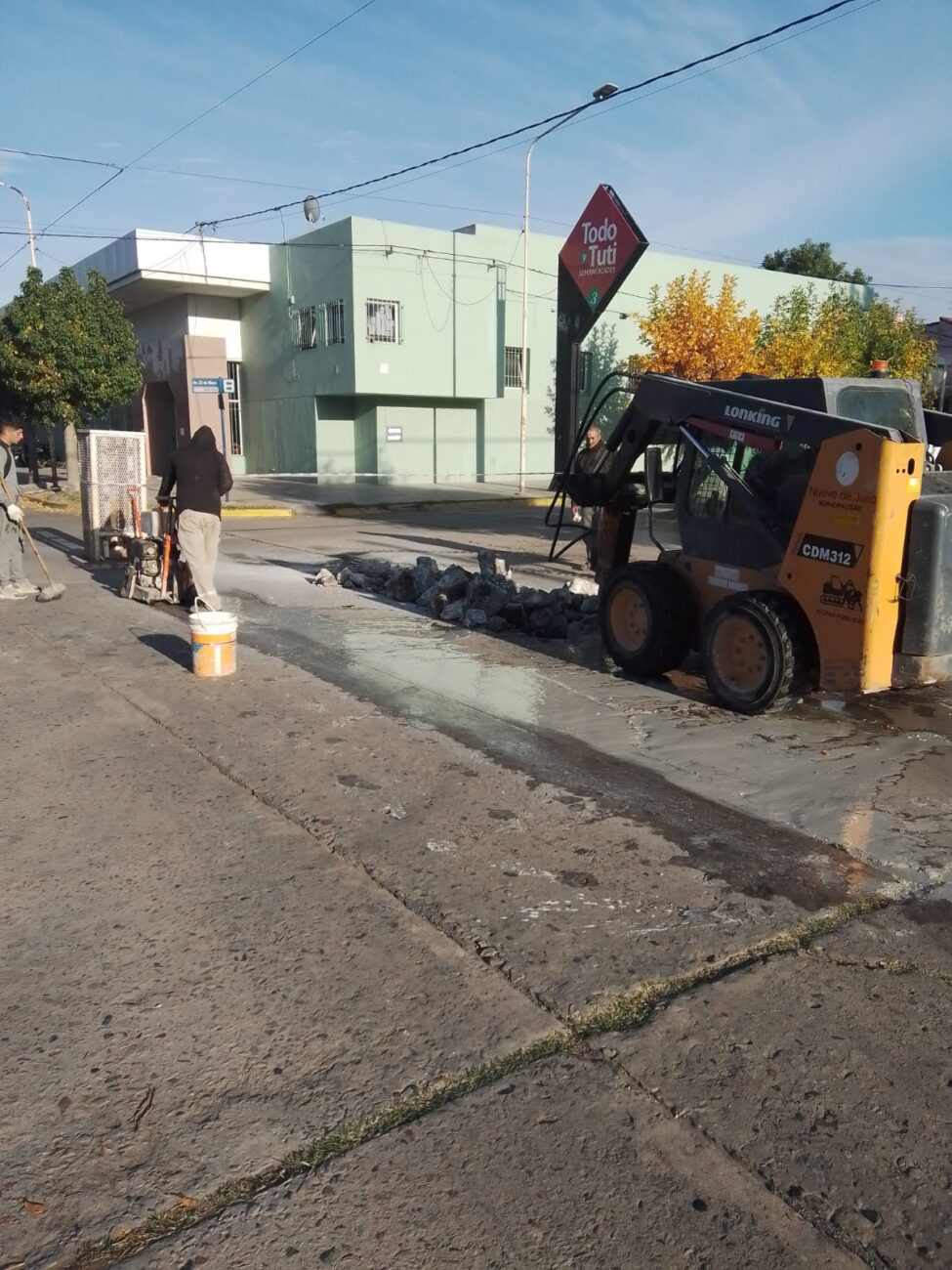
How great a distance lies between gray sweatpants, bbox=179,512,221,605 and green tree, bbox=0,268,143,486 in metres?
16.4

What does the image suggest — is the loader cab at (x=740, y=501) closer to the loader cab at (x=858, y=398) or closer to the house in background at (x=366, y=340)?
the loader cab at (x=858, y=398)

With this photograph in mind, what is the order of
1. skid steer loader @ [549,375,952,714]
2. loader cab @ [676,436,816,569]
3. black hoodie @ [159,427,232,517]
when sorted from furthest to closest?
black hoodie @ [159,427,232,517] → loader cab @ [676,436,816,569] → skid steer loader @ [549,375,952,714]

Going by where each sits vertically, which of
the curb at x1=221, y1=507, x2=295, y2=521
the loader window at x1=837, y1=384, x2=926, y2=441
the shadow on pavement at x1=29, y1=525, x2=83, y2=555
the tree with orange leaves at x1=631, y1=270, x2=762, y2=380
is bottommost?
the shadow on pavement at x1=29, y1=525, x2=83, y2=555

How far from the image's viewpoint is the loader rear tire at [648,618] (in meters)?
7.44

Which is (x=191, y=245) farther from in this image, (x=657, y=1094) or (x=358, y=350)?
(x=657, y=1094)

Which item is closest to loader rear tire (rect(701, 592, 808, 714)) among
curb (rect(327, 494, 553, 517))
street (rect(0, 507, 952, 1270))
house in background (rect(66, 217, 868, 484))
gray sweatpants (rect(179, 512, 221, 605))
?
street (rect(0, 507, 952, 1270))

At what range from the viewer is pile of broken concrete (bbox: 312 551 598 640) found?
31.1 feet

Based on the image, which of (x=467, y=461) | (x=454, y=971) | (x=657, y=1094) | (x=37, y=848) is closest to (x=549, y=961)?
(x=454, y=971)

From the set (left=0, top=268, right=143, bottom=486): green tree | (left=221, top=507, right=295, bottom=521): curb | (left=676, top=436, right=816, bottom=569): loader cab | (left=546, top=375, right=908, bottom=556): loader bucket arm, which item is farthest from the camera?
(left=0, top=268, right=143, bottom=486): green tree

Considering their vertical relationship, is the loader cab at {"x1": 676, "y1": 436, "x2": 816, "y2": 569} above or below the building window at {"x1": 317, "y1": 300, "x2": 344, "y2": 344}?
below

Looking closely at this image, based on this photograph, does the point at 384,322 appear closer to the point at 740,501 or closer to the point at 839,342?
the point at 839,342

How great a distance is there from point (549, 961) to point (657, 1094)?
2.52 ft

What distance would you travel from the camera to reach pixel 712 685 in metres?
6.98

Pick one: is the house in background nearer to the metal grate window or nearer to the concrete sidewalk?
the metal grate window
